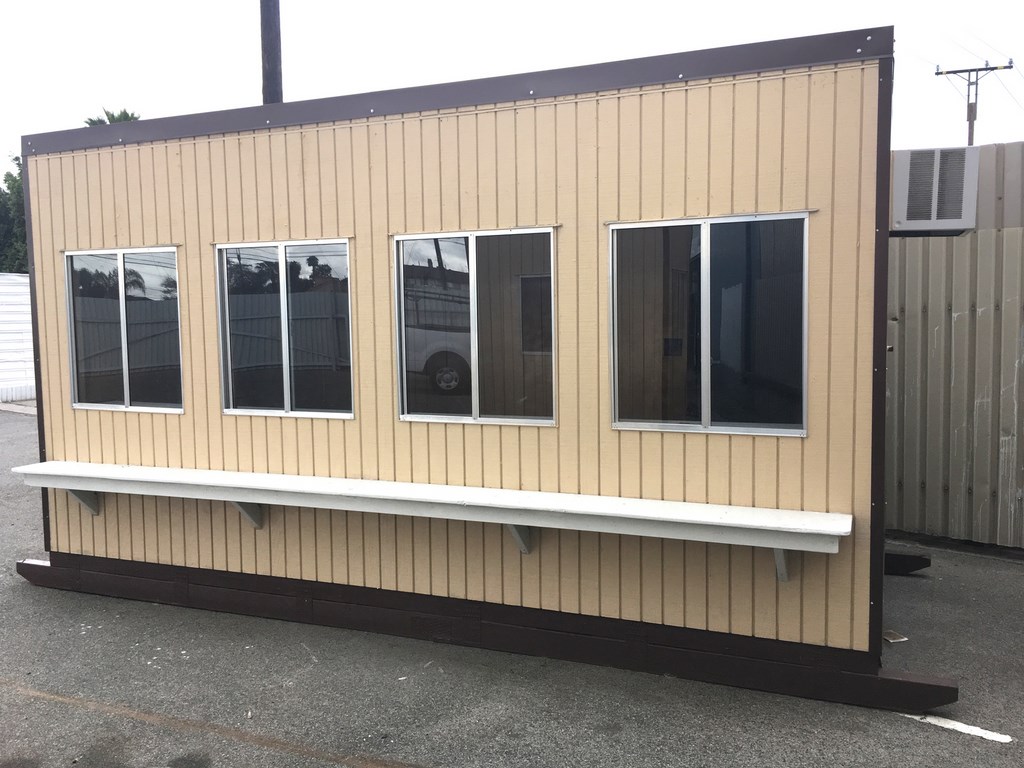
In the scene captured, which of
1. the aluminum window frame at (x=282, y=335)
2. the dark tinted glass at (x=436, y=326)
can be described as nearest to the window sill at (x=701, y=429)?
the dark tinted glass at (x=436, y=326)

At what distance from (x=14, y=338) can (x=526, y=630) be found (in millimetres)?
17211

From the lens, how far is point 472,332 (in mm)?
4254

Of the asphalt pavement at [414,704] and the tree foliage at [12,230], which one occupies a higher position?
the tree foliage at [12,230]

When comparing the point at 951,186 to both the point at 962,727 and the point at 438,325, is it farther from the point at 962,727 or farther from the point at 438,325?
the point at 438,325

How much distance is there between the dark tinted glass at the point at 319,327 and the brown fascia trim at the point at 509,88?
0.80m

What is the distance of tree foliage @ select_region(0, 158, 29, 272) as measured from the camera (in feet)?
93.1

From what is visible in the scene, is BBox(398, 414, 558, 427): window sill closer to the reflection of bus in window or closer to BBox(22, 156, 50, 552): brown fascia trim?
the reflection of bus in window

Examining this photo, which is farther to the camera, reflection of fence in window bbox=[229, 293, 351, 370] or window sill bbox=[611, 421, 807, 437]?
reflection of fence in window bbox=[229, 293, 351, 370]

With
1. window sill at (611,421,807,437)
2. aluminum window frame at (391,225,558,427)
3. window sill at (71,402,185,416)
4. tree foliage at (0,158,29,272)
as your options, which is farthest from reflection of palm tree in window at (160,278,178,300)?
tree foliage at (0,158,29,272)

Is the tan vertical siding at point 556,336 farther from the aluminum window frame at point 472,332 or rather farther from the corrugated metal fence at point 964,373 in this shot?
the corrugated metal fence at point 964,373

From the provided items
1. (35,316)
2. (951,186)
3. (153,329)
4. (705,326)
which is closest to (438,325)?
(705,326)

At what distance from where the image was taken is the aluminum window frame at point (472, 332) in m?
4.09

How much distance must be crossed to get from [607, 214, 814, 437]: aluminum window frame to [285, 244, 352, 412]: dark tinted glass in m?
1.59

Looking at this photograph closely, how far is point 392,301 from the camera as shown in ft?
14.4
